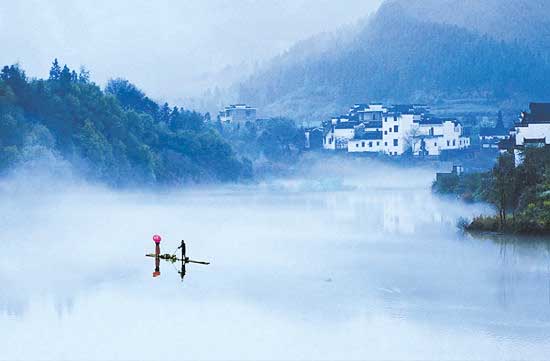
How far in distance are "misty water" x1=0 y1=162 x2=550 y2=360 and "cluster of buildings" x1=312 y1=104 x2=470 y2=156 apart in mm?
10861

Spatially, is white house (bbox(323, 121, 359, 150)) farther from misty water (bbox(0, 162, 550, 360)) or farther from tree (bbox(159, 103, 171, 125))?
misty water (bbox(0, 162, 550, 360))

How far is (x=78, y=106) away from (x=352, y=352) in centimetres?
1313

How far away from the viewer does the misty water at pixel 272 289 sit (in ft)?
16.4

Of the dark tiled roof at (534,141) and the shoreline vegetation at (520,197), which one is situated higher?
the dark tiled roof at (534,141)

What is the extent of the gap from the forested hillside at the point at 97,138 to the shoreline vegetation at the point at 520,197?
6574 mm

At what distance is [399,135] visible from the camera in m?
23.0

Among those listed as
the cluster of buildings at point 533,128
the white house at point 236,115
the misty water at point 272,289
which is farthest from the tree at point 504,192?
the white house at point 236,115

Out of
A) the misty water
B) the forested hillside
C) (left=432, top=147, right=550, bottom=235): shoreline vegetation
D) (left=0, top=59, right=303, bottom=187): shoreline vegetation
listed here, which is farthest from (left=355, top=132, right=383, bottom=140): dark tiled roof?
the misty water

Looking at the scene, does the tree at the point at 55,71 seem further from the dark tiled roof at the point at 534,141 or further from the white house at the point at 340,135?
the dark tiled roof at the point at 534,141

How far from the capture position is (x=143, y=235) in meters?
9.55

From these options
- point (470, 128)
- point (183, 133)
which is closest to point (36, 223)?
point (183, 133)

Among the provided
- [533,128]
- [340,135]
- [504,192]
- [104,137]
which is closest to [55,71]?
[104,137]

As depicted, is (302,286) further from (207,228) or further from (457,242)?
(207,228)

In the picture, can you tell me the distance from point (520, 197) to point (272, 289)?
3718 millimetres
